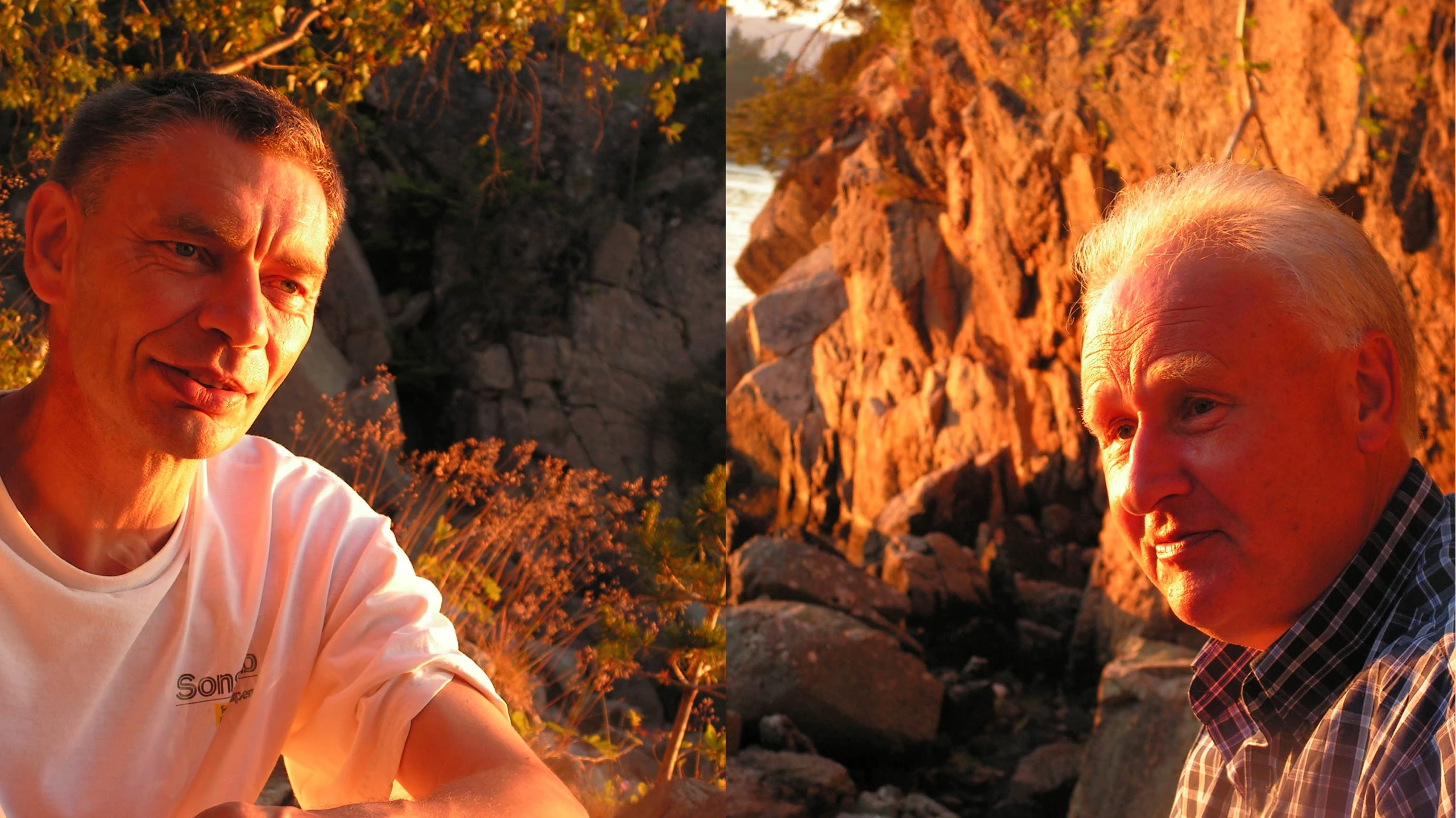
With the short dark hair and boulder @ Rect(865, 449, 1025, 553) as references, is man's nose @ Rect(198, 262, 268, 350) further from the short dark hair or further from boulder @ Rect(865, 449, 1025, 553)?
boulder @ Rect(865, 449, 1025, 553)

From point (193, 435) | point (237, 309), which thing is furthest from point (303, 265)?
point (193, 435)

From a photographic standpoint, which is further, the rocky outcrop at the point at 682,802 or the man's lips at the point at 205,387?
the rocky outcrop at the point at 682,802

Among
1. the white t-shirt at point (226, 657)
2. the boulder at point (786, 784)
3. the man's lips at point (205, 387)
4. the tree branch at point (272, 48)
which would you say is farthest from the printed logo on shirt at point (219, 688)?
the boulder at point (786, 784)

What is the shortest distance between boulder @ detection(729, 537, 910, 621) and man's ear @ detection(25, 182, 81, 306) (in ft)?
7.94

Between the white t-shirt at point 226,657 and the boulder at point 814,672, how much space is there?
2070 millimetres

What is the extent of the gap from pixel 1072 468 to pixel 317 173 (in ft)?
10.00

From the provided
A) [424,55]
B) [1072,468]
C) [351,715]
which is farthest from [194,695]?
[1072,468]

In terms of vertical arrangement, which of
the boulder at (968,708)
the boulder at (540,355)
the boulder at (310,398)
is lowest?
the boulder at (968,708)

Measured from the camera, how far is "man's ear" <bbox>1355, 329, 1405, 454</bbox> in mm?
870

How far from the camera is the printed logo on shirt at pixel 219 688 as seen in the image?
3.33ft

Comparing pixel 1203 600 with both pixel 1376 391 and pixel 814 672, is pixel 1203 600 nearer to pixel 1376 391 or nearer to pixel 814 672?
pixel 1376 391

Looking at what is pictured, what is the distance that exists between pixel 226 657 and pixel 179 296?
0.35 meters

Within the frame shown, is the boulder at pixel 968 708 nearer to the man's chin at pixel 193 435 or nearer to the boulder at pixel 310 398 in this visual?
the boulder at pixel 310 398

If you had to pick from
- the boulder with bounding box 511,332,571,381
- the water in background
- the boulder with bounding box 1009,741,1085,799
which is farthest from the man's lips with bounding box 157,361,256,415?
the boulder with bounding box 511,332,571,381
